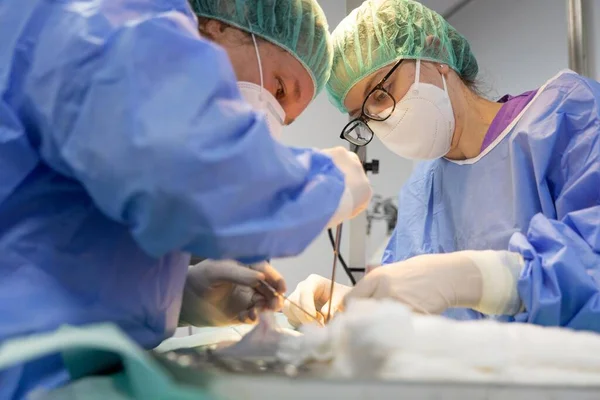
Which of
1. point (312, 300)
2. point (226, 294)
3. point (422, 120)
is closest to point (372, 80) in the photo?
point (422, 120)

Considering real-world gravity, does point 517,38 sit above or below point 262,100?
below

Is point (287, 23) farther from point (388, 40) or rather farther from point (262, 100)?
point (388, 40)

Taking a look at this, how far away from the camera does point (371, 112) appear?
1741 millimetres

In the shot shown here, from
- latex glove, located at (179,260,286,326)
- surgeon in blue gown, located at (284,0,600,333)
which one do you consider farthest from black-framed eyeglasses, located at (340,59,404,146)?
latex glove, located at (179,260,286,326)

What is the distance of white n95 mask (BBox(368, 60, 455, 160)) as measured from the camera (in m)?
1.67

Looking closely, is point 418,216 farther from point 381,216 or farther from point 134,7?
point 134,7

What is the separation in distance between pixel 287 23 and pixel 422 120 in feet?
1.93

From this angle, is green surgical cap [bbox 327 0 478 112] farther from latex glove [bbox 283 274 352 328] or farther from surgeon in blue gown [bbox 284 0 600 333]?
latex glove [bbox 283 274 352 328]

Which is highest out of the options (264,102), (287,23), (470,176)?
(287,23)

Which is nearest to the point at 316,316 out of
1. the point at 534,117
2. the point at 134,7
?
the point at 534,117

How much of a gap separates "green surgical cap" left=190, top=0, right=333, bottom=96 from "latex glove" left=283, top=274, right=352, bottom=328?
0.56 meters

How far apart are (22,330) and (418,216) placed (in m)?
1.53

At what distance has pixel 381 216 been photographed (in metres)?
2.99

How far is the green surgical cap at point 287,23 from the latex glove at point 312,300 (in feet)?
1.83
